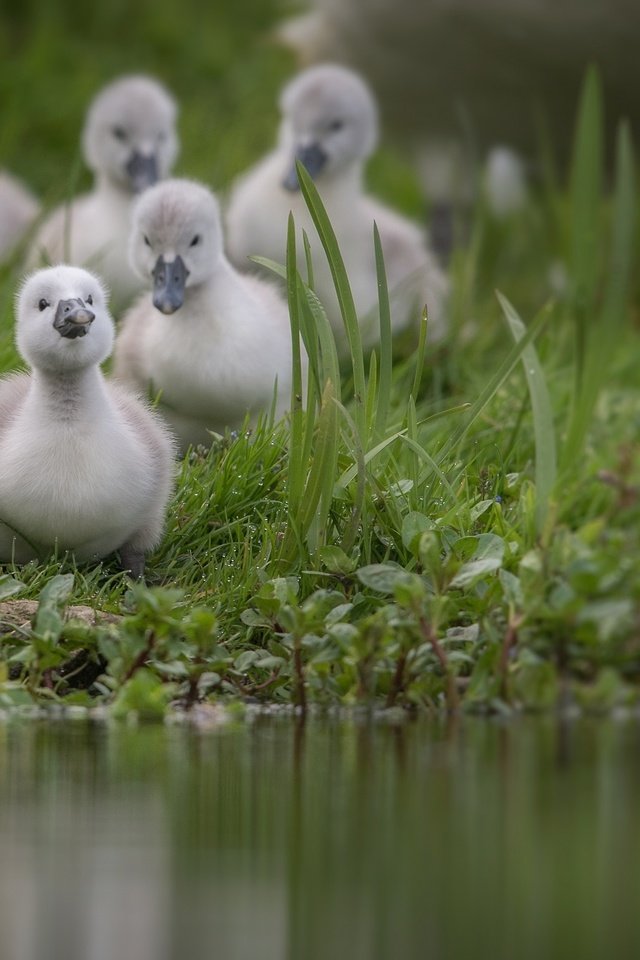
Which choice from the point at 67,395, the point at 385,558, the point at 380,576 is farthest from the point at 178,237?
the point at 380,576

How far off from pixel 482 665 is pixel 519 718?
189mm

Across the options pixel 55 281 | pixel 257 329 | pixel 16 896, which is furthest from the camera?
pixel 257 329

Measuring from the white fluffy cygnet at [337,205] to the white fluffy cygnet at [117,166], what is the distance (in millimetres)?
408

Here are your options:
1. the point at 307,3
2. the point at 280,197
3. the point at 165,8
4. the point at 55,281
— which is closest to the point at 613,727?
the point at 55,281

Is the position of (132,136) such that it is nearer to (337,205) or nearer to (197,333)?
(337,205)

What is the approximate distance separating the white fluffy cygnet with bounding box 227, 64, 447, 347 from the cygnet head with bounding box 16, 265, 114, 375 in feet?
7.24

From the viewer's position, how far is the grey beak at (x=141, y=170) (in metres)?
6.94

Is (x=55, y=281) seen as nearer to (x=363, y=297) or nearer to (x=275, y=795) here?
(x=275, y=795)

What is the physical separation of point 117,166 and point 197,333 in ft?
7.38

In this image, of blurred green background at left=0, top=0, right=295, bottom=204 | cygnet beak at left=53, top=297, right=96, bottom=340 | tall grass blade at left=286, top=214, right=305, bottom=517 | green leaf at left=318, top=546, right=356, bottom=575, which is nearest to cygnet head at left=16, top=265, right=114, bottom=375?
cygnet beak at left=53, top=297, right=96, bottom=340

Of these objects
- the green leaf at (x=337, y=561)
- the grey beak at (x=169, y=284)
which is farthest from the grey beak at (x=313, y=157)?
the green leaf at (x=337, y=561)

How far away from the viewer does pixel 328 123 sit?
6762 millimetres

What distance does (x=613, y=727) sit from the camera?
3094 millimetres

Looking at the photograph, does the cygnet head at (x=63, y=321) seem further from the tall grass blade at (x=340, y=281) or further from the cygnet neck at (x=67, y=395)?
the tall grass blade at (x=340, y=281)
